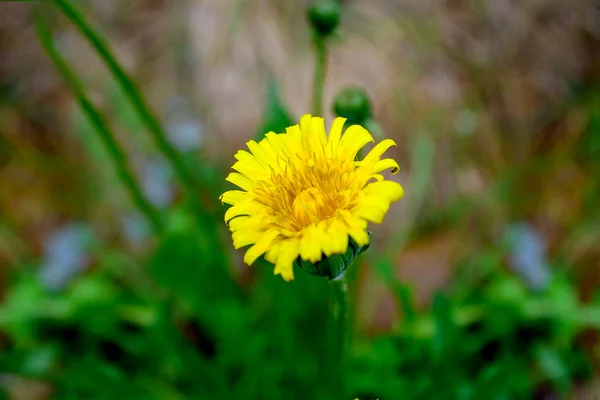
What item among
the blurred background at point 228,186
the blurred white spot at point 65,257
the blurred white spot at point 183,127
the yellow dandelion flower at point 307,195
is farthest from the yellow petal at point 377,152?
the blurred white spot at point 65,257

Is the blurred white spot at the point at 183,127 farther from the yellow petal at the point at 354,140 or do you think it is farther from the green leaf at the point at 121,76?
the yellow petal at the point at 354,140

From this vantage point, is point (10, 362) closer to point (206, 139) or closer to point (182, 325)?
point (182, 325)

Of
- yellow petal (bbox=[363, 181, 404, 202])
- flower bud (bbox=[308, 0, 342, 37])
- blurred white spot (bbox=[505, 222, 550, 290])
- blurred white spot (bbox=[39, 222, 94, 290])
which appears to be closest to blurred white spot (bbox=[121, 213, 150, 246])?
blurred white spot (bbox=[39, 222, 94, 290])

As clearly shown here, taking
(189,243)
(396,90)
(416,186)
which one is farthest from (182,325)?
(396,90)

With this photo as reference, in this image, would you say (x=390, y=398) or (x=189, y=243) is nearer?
(x=390, y=398)

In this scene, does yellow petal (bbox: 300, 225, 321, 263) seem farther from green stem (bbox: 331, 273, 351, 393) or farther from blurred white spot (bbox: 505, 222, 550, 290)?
blurred white spot (bbox: 505, 222, 550, 290)

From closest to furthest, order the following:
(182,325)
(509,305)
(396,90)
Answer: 1. (509,305)
2. (182,325)
3. (396,90)
